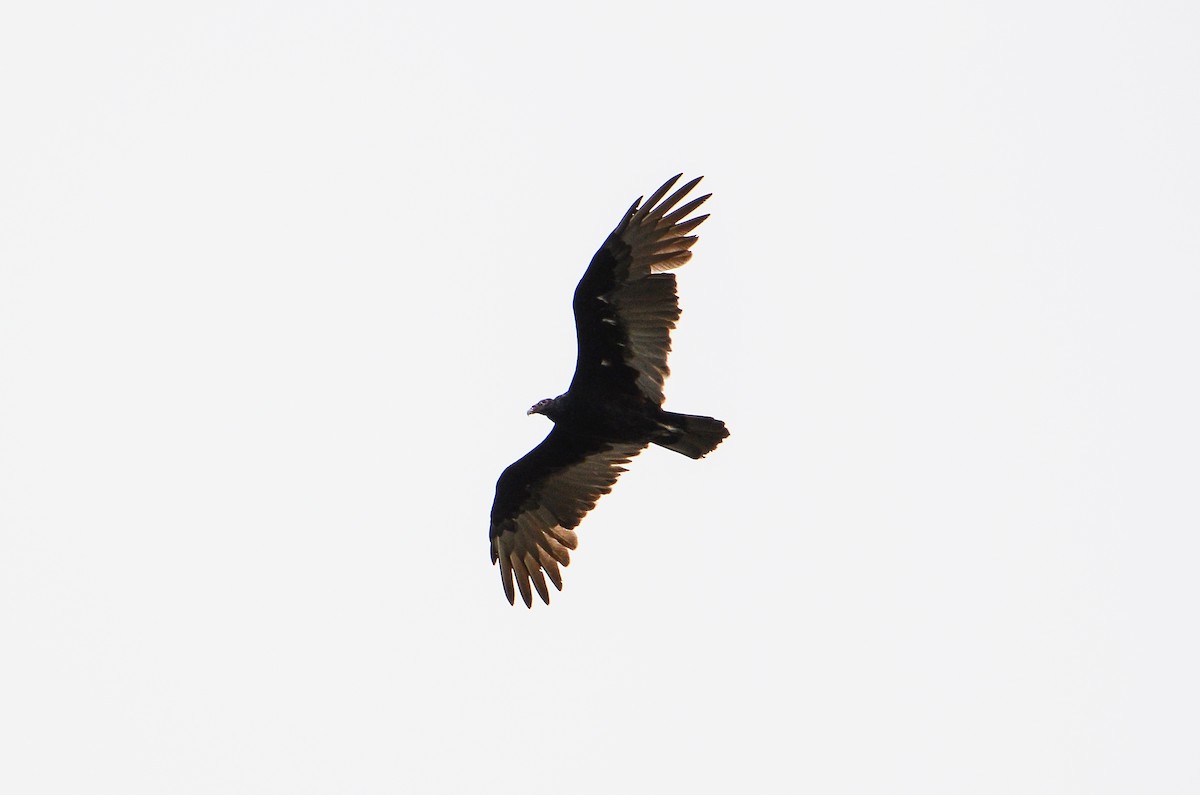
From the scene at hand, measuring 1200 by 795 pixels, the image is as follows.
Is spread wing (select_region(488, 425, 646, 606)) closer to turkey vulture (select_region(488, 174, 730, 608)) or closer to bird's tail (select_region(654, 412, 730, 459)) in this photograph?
turkey vulture (select_region(488, 174, 730, 608))

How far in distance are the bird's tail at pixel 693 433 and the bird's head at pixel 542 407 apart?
1.04 m

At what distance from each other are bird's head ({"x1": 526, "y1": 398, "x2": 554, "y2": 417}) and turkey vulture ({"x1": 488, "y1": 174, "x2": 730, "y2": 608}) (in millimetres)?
12

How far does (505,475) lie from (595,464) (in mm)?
776

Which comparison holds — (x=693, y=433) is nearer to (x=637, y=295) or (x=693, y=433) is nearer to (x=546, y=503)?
(x=637, y=295)

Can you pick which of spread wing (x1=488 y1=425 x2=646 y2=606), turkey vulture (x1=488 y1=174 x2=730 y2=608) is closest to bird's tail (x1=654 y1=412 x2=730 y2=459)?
turkey vulture (x1=488 y1=174 x2=730 y2=608)

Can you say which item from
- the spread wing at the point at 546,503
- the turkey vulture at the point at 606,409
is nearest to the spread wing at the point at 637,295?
the turkey vulture at the point at 606,409

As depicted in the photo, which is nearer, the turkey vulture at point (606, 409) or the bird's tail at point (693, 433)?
the turkey vulture at point (606, 409)

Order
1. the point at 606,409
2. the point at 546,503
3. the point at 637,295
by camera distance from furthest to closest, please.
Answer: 1. the point at 546,503
2. the point at 606,409
3. the point at 637,295

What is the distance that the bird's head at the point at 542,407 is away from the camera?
40.7 feet

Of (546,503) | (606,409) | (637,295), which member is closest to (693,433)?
(606,409)

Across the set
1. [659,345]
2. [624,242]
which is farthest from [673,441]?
[624,242]

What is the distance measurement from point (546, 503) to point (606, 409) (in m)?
1.31

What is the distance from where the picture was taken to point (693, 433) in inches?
463

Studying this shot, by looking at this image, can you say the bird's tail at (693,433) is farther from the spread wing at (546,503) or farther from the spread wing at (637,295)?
the spread wing at (546,503)
